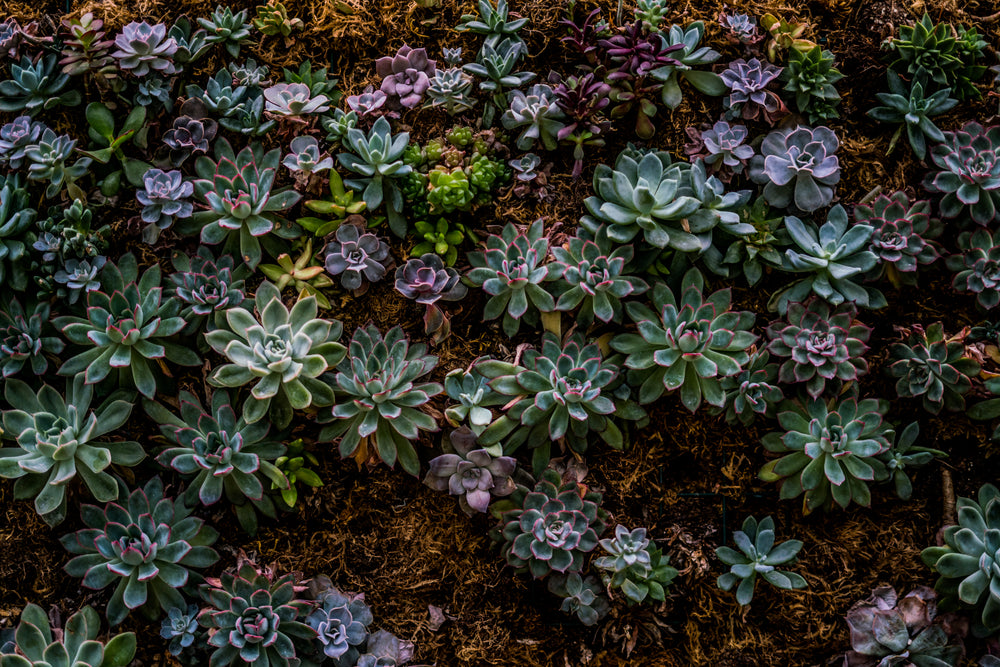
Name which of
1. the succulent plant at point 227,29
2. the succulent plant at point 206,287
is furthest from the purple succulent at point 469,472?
the succulent plant at point 227,29

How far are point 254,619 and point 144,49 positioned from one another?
220 cm

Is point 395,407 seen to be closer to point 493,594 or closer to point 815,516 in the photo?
point 493,594

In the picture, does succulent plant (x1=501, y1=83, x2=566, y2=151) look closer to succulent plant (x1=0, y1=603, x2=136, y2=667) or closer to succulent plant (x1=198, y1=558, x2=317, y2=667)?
succulent plant (x1=198, y1=558, x2=317, y2=667)

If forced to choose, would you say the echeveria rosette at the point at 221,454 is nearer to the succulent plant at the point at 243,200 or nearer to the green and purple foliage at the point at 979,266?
the succulent plant at the point at 243,200

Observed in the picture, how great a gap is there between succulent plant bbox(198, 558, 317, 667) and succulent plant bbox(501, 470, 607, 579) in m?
0.79

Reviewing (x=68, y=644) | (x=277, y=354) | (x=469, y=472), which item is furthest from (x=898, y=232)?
(x=68, y=644)

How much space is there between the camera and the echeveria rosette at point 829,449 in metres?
2.71

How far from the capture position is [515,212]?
2.96m

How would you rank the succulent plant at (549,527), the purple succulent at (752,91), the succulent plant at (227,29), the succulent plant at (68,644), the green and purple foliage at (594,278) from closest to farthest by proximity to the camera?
the succulent plant at (68,644), the succulent plant at (549,527), the green and purple foliage at (594,278), the purple succulent at (752,91), the succulent plant at (227,29)

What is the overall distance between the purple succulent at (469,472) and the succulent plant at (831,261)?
4.06 feet

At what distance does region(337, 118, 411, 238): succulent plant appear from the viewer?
2861mm

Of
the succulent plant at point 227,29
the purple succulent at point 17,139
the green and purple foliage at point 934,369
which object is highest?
the succulent plant at point 227,29

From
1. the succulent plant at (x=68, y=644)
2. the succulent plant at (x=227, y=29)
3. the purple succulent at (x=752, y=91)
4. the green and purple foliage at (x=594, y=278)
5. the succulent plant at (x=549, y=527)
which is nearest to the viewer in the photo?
the succulent plant at (x=68, y=644)

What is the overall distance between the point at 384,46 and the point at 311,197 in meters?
0.73
